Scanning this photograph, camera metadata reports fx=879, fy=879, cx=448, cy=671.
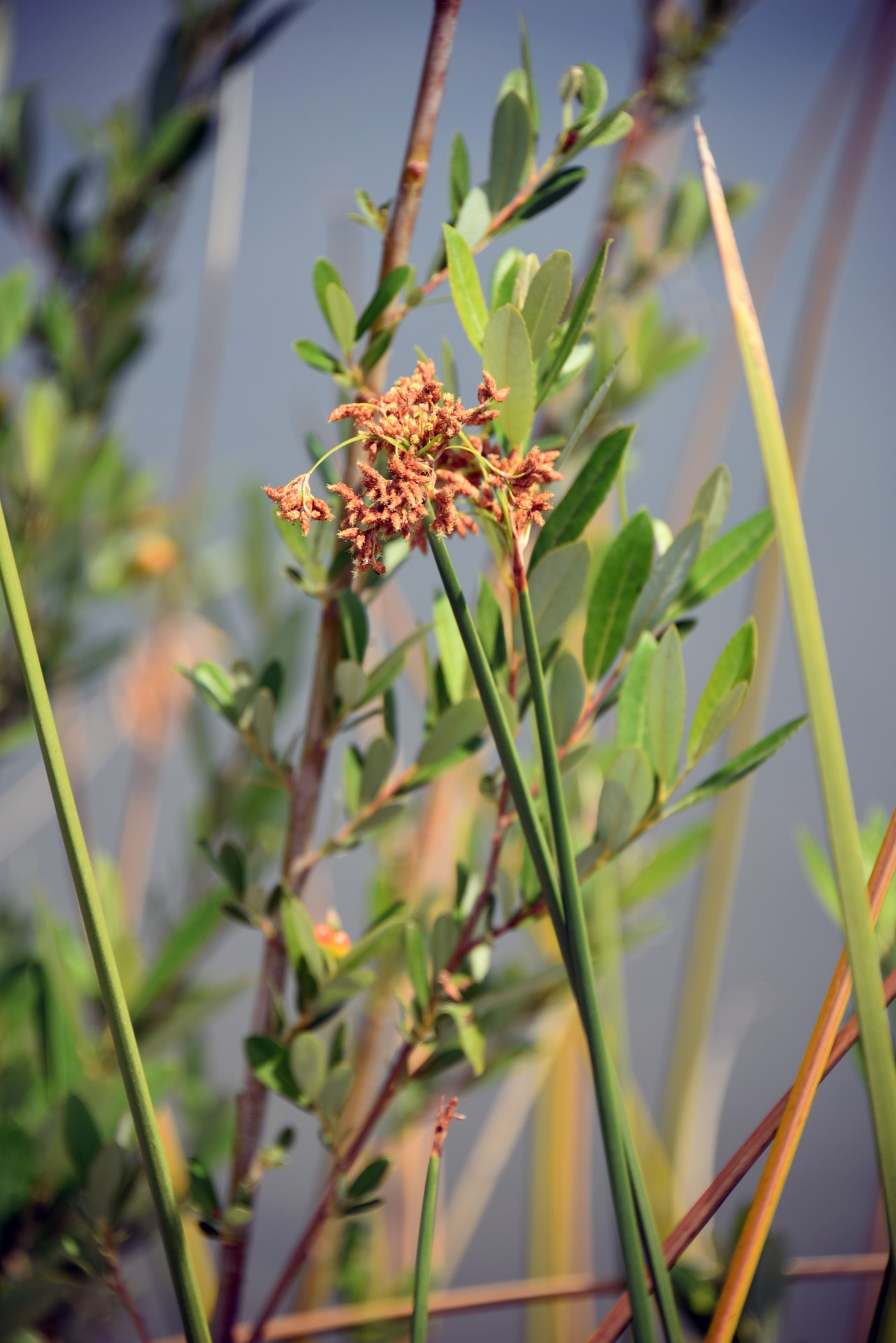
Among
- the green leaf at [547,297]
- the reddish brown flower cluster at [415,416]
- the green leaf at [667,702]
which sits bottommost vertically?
the green leaf at [667,702]

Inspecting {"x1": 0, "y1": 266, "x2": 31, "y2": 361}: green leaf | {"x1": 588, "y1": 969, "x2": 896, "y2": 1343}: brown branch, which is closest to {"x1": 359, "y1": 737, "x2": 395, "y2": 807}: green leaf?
{"x1": 588, "y1": 969, "x2": 896, "y2": 1343}: brown branch

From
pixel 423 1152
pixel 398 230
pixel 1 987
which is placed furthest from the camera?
pixel 423 1152

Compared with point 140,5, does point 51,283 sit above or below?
below

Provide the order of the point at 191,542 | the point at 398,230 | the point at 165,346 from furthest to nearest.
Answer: the point at 165,346, the point at 191,542, the point at 398,230

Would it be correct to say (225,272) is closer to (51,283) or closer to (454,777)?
(51,283)

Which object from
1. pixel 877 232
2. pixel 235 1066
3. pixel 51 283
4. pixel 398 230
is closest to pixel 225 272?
pixel 51 283

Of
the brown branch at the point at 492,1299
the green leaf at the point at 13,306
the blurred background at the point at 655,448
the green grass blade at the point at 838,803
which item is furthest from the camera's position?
the blurred background at the point at 655,448

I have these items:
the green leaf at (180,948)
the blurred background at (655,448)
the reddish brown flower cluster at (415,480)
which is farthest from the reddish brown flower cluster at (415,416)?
the blurred background at (655,448)

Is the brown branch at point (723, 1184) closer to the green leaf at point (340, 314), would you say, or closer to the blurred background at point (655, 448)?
the green leaf at point (340, 314)
